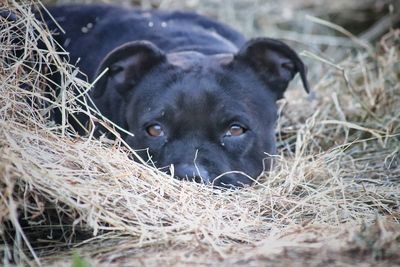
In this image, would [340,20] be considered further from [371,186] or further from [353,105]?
[371,186]

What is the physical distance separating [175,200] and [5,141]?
3.07ft

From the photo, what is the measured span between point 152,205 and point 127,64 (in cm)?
153

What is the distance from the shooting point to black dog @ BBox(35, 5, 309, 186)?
4688mm

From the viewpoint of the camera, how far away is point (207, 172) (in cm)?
446

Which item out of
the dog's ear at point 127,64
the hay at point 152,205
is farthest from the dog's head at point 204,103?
the hay at point 152,205

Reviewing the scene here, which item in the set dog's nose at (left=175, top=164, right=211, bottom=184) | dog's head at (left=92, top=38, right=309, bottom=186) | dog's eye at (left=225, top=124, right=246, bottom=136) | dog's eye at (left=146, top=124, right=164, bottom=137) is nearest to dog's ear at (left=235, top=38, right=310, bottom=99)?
dog's head at (left=92, top=38, right=309, bottom=186)

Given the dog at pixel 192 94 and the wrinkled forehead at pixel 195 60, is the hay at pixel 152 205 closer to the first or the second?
the dog at pixel 192 94

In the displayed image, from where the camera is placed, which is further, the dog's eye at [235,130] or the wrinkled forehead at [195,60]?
the wrinkled forehead at [195,60]

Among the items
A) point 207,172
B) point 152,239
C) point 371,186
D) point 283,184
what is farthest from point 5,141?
point 371,186

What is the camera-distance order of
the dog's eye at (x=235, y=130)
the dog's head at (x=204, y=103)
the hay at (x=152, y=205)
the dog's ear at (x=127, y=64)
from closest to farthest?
the hay at (x=152, y=205)
the dog's head at (x=204, y=103)
the dog's eye at (x=235, y=130)
the dog's ear at (x=127, y=64)

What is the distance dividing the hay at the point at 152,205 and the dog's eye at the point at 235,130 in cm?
34

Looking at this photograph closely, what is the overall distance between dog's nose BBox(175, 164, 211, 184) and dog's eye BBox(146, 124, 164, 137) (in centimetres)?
42

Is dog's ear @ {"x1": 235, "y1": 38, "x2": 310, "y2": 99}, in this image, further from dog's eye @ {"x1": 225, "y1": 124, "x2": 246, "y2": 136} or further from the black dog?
dog's eye @ {"x1": 225, "y1": 124, "x2": 246, "y2": 136}

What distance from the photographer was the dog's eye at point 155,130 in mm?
4797
